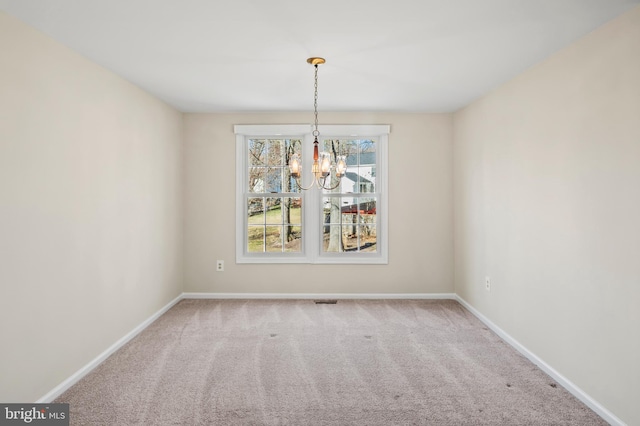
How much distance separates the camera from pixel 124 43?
2744 millimetres

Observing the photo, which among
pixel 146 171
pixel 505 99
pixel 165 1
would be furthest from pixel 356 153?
pixel 165 1

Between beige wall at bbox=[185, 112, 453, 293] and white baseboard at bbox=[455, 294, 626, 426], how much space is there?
1.15 metres

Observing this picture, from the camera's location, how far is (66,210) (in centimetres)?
275

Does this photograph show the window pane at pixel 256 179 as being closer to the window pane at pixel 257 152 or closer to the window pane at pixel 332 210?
the window pane at pixel 257 152

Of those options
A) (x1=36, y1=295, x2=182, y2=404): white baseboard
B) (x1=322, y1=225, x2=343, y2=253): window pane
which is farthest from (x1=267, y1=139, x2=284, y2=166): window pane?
(x1=36, y1=295, x2=182, y2=404): white baseboard

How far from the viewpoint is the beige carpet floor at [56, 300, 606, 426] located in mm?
2363

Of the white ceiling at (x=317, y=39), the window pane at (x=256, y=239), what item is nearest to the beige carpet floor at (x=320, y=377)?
the window pane at (x=256, y=239)

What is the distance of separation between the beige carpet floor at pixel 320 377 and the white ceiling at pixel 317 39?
235 centimetres

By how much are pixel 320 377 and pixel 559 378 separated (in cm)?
168

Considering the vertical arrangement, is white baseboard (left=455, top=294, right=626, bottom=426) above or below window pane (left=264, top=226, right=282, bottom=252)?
below

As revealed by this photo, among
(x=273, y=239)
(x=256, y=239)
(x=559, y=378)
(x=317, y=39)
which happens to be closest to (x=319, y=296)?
(x=273, y=239)

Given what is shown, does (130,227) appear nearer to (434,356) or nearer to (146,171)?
(146,171)

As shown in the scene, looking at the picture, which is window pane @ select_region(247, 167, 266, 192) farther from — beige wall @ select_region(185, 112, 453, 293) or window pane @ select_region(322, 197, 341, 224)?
window pane @ select_region(322, 197, 341, 224)

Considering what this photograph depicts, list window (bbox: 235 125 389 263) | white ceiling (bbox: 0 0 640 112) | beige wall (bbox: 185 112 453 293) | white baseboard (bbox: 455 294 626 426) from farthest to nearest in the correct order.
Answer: window (bbox: 235 125 389 263), beige wall (bbox: 185 112 453 293), white baseboard (bbox: 455 294 626 426), white ceiling (bbox: 0 0 640 112)
